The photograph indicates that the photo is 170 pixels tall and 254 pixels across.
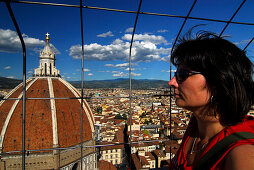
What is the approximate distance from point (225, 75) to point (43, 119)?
1386 centimetres

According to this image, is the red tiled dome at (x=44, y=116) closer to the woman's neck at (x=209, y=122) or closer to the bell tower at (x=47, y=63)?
the bell tower at (x=47, y=63)

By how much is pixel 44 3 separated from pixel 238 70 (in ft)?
5.17

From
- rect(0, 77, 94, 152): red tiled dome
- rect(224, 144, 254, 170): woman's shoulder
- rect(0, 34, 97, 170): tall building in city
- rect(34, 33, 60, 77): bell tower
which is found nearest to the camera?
rect(224, 144, 254, 170): woman's shoulder

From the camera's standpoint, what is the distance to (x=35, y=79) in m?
14.4

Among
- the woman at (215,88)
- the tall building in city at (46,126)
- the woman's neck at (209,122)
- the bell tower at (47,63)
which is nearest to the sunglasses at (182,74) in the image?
the woman at (215,88)

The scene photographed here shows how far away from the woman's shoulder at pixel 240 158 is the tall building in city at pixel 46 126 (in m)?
9.78

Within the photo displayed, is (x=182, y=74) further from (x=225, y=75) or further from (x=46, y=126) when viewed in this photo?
(x=46, y=126)

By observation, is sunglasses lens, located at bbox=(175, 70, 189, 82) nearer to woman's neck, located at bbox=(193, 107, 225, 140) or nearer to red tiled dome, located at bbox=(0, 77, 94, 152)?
woman's neck, located at bbox=(193, 107, 225, 140)

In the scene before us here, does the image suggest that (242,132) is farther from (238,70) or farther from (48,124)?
(48,124)

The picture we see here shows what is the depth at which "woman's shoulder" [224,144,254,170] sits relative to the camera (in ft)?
1.66

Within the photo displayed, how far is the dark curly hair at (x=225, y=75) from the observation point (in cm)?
72

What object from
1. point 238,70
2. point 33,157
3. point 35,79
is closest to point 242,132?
point 238,70

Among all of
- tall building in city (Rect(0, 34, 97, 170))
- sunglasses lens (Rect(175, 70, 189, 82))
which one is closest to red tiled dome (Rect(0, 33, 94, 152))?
tall building in city (Rect(0, 34, 97, 170))

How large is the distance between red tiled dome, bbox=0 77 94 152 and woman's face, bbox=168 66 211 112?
11556 mm
